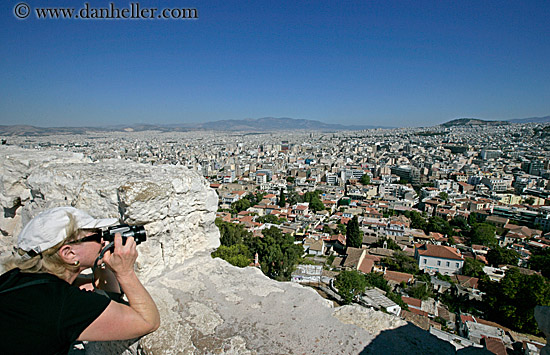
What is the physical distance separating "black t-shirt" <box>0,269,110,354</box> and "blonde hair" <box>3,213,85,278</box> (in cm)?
7

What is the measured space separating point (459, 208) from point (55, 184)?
33574 millimetres

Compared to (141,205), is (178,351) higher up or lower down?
lower down

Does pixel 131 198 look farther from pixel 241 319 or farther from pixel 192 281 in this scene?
pixel 241 319

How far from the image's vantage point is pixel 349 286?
10.8m

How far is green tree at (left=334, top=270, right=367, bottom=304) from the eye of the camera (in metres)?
10.7

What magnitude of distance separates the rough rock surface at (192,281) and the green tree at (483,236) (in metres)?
23.4


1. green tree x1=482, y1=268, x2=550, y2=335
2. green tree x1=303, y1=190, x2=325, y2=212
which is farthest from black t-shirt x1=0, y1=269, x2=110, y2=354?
green tree x1=303, y1=190, x2=325, y2=212

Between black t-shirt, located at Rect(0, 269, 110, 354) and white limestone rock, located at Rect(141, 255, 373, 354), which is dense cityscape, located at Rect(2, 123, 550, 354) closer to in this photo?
white limestone rock, located at Rect(141, 255, 373, 354)

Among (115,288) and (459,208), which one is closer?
(115,288)

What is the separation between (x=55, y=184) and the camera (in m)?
3.18

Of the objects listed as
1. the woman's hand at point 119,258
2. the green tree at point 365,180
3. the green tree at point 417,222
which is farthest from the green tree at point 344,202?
the woman's hand at point 119,258

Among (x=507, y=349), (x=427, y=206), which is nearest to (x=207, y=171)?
(x=427, y=206)

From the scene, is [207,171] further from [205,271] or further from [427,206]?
[205,271]

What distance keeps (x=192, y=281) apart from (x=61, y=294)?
5.96 feet
